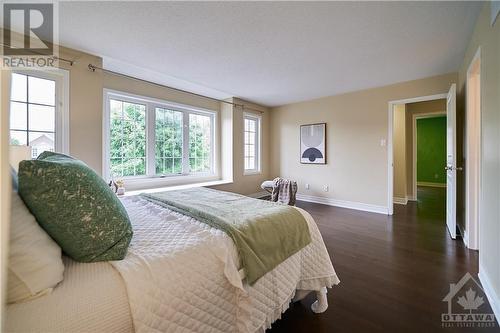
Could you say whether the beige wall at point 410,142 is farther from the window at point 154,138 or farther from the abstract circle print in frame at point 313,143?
the window at point 154,138

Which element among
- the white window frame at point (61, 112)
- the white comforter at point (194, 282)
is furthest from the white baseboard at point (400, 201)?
the white window frame at point (61, 112)

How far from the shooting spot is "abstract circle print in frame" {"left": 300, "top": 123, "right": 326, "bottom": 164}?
4742 mm

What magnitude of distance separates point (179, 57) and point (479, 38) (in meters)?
3.03

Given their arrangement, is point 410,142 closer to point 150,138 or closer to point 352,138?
point 352,138

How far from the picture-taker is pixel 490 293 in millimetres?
1591

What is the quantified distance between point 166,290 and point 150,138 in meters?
3.26

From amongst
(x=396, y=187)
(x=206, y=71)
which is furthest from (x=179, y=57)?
(x=396, y=187)

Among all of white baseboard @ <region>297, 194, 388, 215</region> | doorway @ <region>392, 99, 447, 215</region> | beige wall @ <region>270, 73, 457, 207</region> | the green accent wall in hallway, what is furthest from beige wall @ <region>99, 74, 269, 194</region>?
the green accent wall in hallway

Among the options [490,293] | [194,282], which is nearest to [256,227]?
[194,282]

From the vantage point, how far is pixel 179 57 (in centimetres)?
276

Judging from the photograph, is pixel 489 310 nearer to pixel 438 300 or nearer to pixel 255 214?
pixel 438 300

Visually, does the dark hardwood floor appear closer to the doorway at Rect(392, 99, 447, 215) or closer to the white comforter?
the white comforter

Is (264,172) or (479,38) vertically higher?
(479,38)

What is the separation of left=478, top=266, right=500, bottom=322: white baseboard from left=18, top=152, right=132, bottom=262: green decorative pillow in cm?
228
